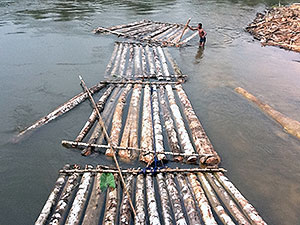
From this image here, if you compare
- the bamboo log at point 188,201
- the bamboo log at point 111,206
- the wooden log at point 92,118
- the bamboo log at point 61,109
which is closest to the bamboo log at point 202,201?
the bamboo log at point 188,201

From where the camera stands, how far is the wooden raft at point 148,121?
737 centimetres

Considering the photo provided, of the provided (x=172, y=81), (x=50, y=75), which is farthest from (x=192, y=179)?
(x=50, y=75)

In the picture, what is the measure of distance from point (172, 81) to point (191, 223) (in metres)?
8.05

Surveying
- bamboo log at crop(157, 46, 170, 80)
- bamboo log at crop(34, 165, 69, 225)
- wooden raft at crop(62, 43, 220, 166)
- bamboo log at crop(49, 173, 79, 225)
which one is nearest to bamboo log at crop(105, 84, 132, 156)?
wooden raft at crop(62, 43, 220, 166)

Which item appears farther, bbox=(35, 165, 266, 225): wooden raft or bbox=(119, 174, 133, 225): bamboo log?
bbox=(35, 165, 266, 225): wooden raft

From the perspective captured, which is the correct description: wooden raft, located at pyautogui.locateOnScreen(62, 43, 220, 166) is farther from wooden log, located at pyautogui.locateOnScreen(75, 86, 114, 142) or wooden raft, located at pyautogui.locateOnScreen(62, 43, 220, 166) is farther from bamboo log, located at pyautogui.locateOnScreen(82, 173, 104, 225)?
bamboo log, located at pyautogui.locateOnScreen(82, 173, 104, 225)

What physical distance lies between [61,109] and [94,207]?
5.06 m

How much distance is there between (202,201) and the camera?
19.1 ft

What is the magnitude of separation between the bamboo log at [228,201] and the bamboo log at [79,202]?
11.3ft

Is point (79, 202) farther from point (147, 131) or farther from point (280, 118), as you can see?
point (280, 118)

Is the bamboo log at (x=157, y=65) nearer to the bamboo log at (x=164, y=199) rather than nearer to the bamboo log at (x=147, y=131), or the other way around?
the bamboo log at (x=147, y=131)

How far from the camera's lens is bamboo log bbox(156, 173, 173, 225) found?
544 centimetres

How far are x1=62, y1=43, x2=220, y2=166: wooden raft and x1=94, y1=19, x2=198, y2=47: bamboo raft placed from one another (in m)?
4.91

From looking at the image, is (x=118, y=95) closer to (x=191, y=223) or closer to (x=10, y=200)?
(x=10, y=200)
